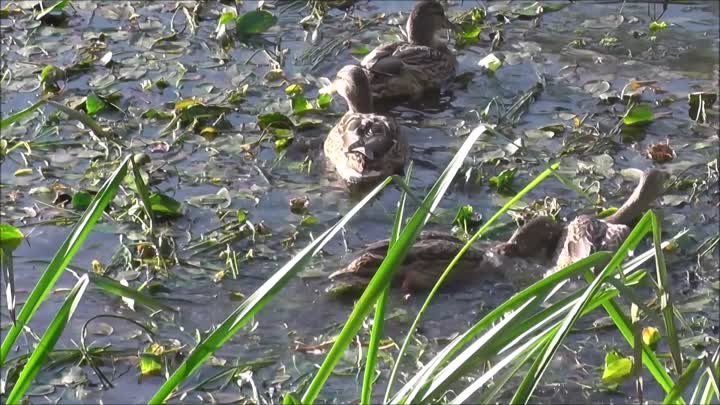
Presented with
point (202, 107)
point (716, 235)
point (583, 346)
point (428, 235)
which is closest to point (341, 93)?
point (202, 107)

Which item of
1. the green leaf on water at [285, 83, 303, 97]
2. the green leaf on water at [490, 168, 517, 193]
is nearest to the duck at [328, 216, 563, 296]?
the green leaf on water at [490, 168, 517, 193]

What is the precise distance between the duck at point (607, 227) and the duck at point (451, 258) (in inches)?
3.1

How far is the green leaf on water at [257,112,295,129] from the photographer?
713 cm

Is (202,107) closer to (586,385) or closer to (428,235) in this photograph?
(428,235)

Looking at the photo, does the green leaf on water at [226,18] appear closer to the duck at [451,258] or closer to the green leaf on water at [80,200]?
the green leaf on water at [80,200]

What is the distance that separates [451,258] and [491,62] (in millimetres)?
2684

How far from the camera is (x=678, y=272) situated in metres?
5.52

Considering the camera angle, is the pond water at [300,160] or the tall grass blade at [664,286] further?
the pond water at [300,160]

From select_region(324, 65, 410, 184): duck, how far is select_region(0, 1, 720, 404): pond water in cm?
10

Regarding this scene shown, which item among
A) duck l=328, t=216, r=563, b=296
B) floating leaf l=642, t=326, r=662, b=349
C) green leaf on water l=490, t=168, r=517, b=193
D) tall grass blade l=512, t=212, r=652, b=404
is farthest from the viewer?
green leaf on water l=490, t=168, r=517, b=193

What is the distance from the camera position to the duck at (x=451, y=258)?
541 centimetres

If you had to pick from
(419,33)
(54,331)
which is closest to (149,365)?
(54,331)

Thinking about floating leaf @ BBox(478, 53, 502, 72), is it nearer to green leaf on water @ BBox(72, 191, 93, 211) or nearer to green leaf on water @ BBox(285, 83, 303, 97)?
green leaf on water @ BBox(285, 83, 303, 97)

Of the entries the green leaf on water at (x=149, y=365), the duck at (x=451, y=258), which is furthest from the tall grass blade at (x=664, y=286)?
the duck at (x=451, y=258)
